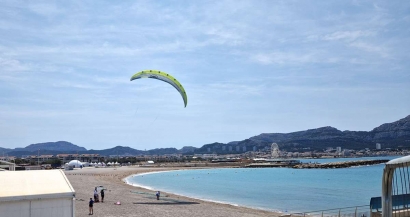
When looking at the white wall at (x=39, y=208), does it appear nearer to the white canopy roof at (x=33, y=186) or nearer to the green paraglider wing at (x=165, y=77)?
the white canopy roof at (x=33, y=186)

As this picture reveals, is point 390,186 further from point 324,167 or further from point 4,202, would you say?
point 324,167

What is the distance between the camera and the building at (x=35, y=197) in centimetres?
998

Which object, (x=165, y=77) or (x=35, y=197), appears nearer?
(x=35, y=197)

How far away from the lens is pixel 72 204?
10.8 metres

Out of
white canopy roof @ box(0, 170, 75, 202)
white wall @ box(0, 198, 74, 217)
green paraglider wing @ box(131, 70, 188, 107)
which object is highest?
green paraglider wing @ box(131, 70, 188, 107)

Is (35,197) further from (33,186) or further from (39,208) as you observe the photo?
(33,186)

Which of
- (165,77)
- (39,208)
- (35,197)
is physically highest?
(165,77)

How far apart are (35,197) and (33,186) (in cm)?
65

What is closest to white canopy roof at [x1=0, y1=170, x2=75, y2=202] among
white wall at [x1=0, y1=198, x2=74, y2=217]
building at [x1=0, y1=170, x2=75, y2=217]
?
building at [x1=0, y1=170, x2=75, y2=217]

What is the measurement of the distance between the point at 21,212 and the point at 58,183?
52.9 inches

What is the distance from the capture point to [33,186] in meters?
10.8

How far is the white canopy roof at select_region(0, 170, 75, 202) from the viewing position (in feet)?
33.3

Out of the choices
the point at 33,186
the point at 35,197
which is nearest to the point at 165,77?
the point at 33,186

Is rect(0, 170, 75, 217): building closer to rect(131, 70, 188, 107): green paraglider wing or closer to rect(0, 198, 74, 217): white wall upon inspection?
rect(0, 198, 74, 217): white wall
